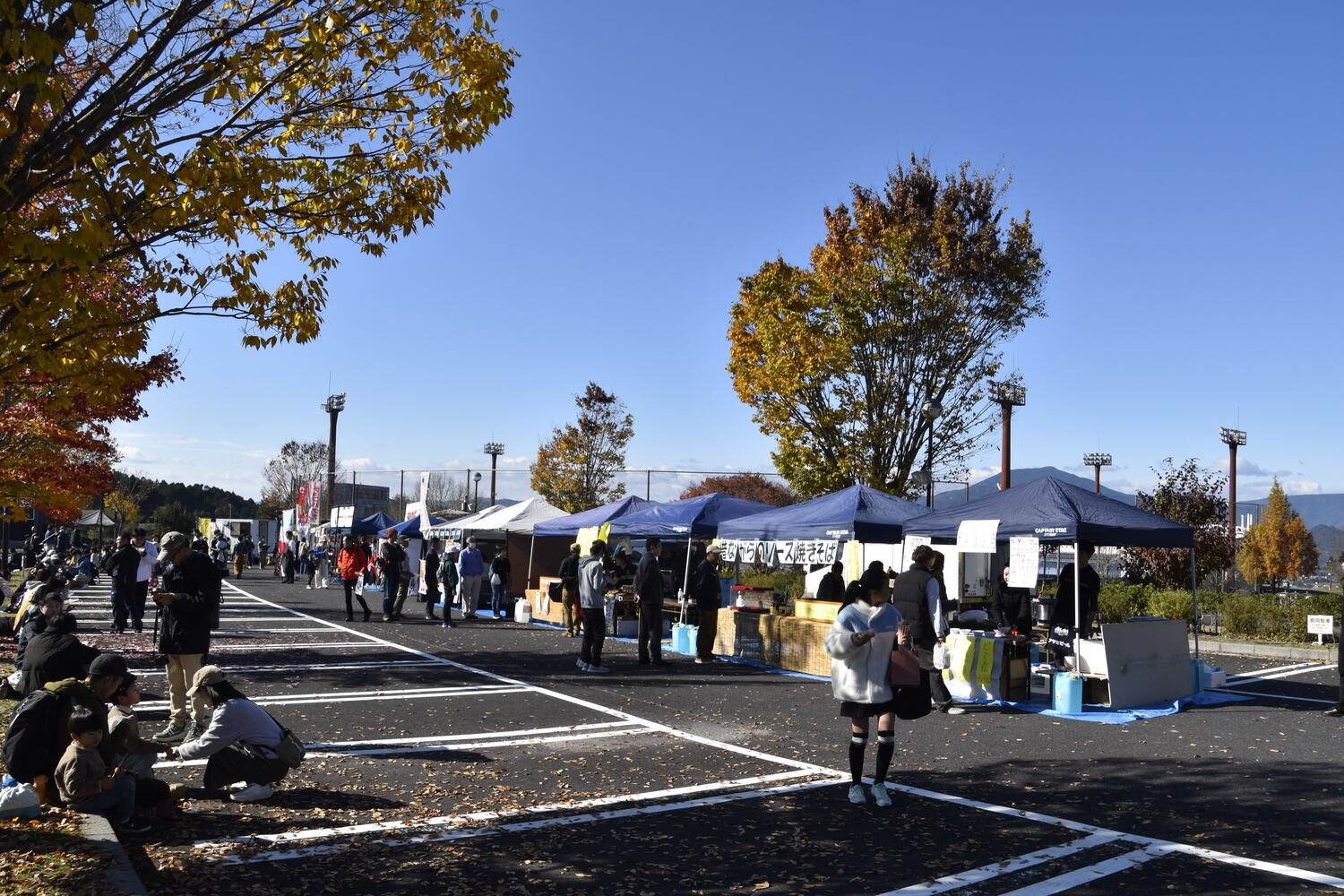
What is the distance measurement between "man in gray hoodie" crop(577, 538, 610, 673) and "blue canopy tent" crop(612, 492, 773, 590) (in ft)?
13.3

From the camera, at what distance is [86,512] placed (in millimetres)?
74562

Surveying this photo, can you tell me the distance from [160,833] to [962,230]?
20.4 metres

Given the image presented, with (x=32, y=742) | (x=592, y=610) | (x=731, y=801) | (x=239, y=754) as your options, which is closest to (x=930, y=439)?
(x=592, y=610)

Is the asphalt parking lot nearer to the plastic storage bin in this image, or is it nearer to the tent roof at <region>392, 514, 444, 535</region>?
the plastic storage bin

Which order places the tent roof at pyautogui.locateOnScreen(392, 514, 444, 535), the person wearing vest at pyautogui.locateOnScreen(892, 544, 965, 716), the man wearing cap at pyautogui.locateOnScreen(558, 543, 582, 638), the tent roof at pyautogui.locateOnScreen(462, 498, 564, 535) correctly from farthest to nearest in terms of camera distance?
the tent roof at pyautogui.locateOnScreen(392, 514, 444, 535)
the tent roof at pyautogui.locateOnScreen(462, 498, 564, 535)
the man wearing cap at pyautogui.locateOnScreen(558, 543, 582, 638)
the person wearing vest at pyautogui.locateOnScreen(892, 544, 965, 716)

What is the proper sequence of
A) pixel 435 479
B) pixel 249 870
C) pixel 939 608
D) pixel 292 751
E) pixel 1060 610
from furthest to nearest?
pixel 435 479 < pixel 1060 610 < pixel 939 608 < pixel 292 751 < pixel 249 870

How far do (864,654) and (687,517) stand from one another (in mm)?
11854

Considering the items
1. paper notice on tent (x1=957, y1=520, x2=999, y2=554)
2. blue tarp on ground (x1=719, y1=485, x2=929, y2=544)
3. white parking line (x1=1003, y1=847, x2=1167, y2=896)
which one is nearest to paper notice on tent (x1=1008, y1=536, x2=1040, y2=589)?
paper notice on tent (x1=957, y1=520, x2=999, y2=554)

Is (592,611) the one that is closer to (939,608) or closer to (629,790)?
(939,608)

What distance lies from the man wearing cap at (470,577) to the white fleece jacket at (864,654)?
55.6ft

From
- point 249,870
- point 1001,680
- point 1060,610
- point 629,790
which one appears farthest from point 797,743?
point 1060,610

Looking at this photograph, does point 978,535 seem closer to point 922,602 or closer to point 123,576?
point 922,602

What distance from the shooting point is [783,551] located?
16359mm

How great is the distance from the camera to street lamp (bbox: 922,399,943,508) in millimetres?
22312
